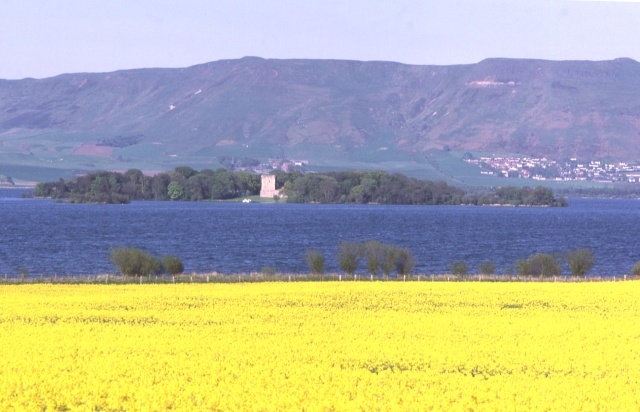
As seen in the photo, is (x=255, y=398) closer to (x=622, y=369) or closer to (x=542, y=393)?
(x=542, y=393)

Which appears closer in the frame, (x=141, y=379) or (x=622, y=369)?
(x=141, y=379)

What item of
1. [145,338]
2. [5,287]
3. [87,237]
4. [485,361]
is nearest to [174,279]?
[5,287]

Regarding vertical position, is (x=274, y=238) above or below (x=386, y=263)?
below

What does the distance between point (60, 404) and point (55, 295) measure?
68.6 feet

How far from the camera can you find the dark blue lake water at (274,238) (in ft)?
245

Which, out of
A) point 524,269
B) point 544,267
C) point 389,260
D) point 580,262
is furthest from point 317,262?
point 580,262

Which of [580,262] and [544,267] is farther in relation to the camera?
[580,262]

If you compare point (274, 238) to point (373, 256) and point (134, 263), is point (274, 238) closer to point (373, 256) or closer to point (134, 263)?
point (373, 256)

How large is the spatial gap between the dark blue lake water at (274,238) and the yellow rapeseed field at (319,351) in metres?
32.0

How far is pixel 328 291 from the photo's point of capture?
40281 millimetres

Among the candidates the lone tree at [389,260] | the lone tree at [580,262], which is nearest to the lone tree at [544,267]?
the lone tree at [580,262]

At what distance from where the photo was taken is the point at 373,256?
56594 millimetres

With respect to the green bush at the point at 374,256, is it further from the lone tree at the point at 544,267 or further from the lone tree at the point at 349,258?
the lone tree at the point at 544,267

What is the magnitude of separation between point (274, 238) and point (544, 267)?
48.3 metres
